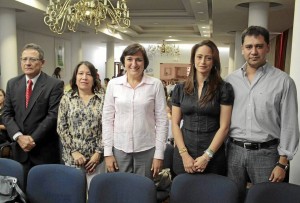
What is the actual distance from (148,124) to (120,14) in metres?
2.67

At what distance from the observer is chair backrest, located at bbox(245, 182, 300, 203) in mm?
1758

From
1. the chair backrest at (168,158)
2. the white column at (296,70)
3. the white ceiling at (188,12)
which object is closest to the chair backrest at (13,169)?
the chair backrest at (168,158)

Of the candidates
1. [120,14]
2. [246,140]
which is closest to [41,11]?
[120,14]

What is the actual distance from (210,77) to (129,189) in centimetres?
87

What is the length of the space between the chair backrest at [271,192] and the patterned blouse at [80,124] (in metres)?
1.12

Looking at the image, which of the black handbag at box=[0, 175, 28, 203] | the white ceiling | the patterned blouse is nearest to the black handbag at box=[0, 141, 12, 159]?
the patterned blouse

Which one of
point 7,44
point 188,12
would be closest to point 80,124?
point 7,44

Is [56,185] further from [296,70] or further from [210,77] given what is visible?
[296,70]

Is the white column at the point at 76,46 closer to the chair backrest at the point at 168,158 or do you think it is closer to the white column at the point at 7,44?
the white column at the point at 7,44

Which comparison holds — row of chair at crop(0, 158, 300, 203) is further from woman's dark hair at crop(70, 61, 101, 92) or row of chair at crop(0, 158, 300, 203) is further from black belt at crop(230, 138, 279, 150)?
woman's dark hair at crop(70, 61, 101, 92)

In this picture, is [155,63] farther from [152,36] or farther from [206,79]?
[206,79]

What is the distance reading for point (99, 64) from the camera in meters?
18.0

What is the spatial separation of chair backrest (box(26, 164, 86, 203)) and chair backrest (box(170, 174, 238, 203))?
1.98 feet

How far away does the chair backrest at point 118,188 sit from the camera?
73.3 inches
